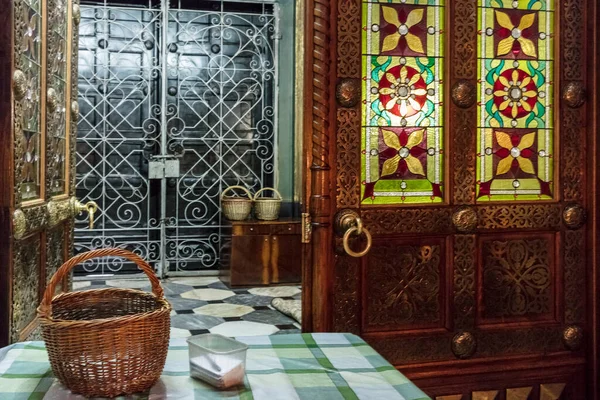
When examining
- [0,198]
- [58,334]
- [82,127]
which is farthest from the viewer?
[82,127]

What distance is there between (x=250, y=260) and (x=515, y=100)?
12.1ft

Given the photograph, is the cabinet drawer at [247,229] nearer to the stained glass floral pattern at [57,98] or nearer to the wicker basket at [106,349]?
the stained glass floral pattern at [57,98]

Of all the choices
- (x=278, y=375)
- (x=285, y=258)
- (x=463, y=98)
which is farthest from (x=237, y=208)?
(x=278, y=375)

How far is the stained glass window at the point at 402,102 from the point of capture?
2695 millimetres

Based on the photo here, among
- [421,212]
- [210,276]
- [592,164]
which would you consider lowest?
[210,276]

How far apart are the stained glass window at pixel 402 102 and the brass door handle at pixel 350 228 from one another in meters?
0.13

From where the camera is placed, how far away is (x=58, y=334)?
4.08ft

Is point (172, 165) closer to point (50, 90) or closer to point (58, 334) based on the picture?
point (50, 90)

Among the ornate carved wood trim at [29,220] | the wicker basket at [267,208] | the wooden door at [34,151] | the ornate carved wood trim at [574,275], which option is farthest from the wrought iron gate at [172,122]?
the ornate carved wood trim at [574,275]

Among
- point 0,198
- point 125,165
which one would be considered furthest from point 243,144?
point 0,198

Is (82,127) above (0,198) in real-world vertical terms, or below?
above

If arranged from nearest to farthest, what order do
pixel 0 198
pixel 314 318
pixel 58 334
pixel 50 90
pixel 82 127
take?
Result: pixel 58 334, pixel 0 198, pixel 314 318, pixel 50 90, pixel 82 127

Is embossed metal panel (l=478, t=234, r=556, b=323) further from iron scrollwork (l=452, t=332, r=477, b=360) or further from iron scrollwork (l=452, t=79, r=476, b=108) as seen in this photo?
iron scrollwork (l=452, t=79, r=476, b=108)

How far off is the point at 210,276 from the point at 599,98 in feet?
15.2
